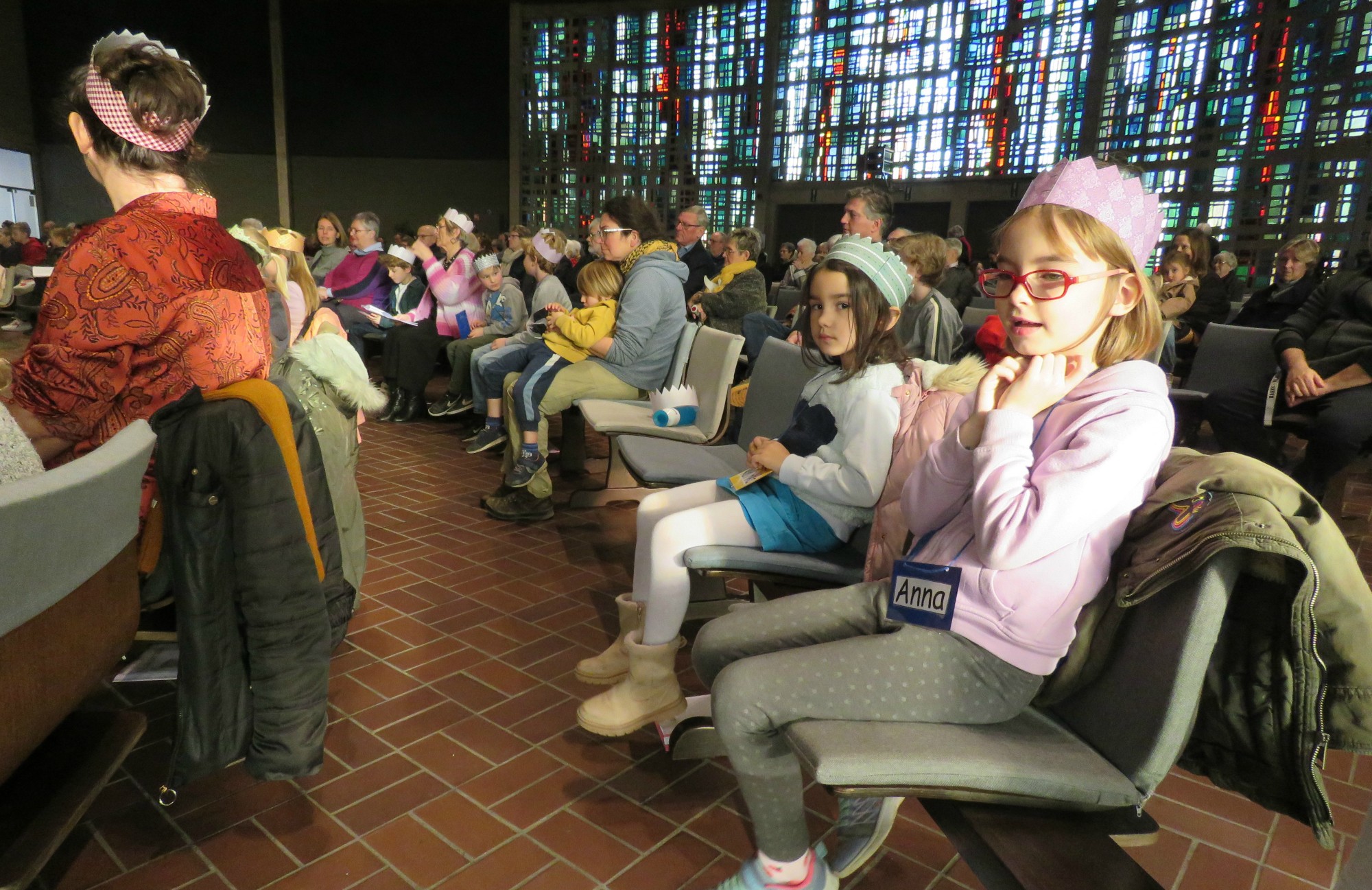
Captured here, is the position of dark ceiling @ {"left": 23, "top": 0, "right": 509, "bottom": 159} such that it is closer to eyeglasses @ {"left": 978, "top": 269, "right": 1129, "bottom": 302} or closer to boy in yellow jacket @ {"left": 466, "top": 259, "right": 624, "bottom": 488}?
boy in yellow jacket @ {"left": 466, "top": 259, "right": 624, "bottom": 488}

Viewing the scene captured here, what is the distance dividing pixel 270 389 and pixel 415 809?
3.44ft

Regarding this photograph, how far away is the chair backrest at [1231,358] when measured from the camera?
455cm

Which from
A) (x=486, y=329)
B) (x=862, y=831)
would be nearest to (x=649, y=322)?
(x=486, y=329)

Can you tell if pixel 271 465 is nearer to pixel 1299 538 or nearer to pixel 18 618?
pixel 18 618

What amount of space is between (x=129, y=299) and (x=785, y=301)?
5624 mm

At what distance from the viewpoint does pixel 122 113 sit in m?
1.84

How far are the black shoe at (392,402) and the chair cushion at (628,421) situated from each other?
271 cm

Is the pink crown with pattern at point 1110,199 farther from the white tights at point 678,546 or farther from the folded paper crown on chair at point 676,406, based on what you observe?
the folded paper crown on chair at point 676,406

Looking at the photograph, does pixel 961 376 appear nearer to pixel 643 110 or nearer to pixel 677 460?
pixel 677 460

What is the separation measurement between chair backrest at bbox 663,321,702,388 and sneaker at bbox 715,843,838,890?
2965 millimetres

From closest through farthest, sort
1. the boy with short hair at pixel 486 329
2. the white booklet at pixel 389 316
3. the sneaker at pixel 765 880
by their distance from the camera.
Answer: the sneaker at pixel 765 880
the boy with short hair at pixel 486 329
the white booklet at pixel 389 316

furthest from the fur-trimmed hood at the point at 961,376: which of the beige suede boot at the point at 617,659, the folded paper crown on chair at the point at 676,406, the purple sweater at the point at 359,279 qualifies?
the purple sweater at the point at 359,279

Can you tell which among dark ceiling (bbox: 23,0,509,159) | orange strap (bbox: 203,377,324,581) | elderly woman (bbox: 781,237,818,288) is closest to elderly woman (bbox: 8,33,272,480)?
orange strap (bbox: 203,377,324,581)

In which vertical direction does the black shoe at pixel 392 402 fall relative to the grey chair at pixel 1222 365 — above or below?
below
